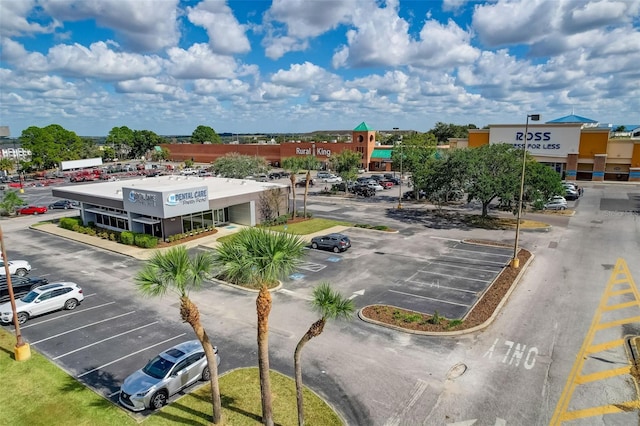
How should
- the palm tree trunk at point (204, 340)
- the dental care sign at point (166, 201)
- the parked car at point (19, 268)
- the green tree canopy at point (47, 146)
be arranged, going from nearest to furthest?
the palm tree trunk at point (204, 340) → the parked car at point (19, 268) → the dental care sign at point (166, 201) → the green tree canopy at point (47, 146)

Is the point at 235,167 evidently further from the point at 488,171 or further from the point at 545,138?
the point at 545,138

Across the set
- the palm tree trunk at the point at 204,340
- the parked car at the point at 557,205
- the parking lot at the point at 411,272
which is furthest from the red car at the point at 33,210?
the parked car at the point at 557,205

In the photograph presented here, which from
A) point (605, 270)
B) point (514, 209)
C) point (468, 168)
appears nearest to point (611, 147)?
point (514, 209)

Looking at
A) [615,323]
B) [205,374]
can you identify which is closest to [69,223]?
[205,374]

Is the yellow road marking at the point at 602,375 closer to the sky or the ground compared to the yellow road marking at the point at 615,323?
closer to the ground

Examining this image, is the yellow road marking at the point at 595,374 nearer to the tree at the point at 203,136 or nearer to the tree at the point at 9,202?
the tree at the point at 9,202

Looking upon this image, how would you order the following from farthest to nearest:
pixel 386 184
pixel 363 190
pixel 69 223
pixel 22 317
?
1. pixel 386 184
2. pixel 363 190
3. pixel 69 223
4. pixel 22 317
